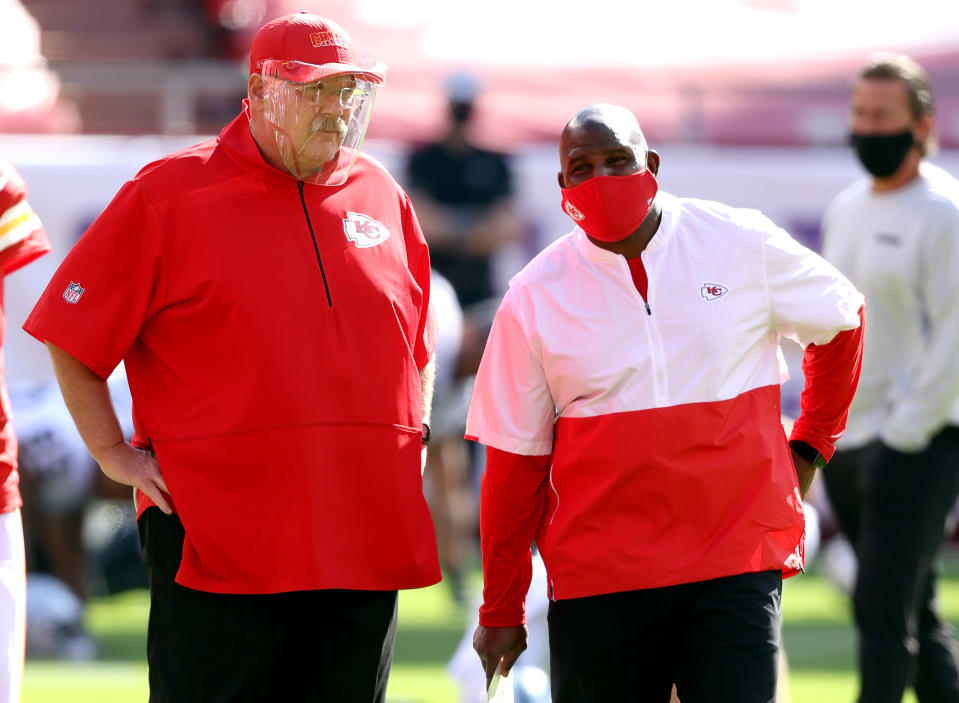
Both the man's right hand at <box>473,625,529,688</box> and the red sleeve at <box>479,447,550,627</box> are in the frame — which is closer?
the red sleeve at <box>479,447,550,627</box>

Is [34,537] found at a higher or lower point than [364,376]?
lower

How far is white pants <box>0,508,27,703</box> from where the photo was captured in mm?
4027

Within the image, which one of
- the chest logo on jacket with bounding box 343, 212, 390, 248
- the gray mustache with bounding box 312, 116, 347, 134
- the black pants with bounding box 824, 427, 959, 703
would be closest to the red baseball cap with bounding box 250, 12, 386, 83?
the gray mustache with bounding box 312, 116, 347, 134

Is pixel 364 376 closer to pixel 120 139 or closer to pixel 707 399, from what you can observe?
pixel 707 399

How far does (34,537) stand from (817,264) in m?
6.28

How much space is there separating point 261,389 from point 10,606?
0.88m

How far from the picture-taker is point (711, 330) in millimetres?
3875

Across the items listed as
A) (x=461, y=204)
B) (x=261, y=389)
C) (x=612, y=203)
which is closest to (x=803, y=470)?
(x=612, y=203)

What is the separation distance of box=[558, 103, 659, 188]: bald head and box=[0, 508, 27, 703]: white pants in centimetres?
162

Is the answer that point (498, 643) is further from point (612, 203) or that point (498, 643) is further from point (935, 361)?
point (935, 361)

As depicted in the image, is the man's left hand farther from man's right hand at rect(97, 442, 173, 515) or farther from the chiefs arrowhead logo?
man's right hand at rect(97, 442, 173, 515)

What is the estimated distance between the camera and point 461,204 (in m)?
9.66

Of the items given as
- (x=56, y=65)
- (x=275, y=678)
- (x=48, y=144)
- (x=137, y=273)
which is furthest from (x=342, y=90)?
(x=56, y=65)

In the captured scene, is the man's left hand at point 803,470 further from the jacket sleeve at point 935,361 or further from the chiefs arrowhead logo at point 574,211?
the jacket sleeve at point 935,361
